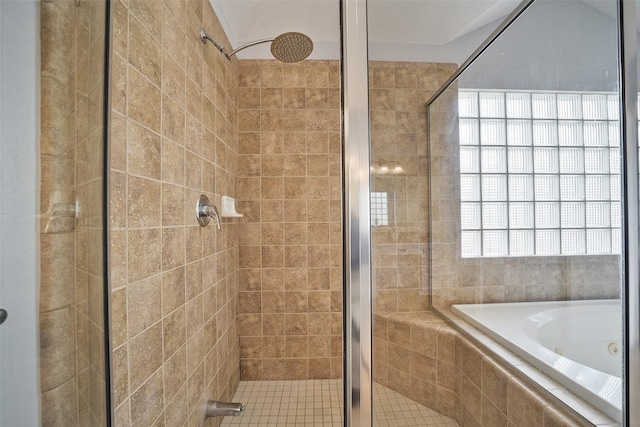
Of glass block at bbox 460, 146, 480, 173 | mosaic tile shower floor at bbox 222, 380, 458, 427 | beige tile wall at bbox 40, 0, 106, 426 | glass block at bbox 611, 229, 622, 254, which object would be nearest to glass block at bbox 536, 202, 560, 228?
glass block at bbox 611, 229, 622, 254

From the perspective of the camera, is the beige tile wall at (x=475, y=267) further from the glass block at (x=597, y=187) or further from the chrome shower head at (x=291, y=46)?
the chrome shower head at (x=291, y=46)

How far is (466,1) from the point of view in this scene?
721mm

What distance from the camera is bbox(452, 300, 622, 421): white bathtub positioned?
583mm

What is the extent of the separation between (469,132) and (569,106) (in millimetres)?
299

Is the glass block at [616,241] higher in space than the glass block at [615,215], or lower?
lower

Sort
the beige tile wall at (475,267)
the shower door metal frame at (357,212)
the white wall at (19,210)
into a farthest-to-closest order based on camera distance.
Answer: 1. the beige tile wall at (475,267)
2. the shower door metal frame at (357,212)
3. the white wall at (19,210)

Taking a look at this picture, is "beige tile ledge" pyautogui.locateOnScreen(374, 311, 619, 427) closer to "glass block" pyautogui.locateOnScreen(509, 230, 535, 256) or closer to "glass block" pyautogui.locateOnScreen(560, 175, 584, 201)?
"glass block" pyautogui.locateOnScreen(509, 230, 535, 256)

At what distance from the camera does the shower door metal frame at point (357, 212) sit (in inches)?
20.6

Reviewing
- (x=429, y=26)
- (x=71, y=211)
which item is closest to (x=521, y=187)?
(x=429, y=26)

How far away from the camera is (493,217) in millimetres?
678

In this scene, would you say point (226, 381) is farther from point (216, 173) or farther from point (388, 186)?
point (388, 186)

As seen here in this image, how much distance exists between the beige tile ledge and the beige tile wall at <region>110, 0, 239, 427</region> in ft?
2.04

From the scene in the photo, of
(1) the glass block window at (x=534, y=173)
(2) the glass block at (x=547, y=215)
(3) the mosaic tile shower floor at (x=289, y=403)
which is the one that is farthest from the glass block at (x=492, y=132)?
(3) the mosaic tile shower floor at (x=289, y=403)

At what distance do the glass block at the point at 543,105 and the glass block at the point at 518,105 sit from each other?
0.05ft
